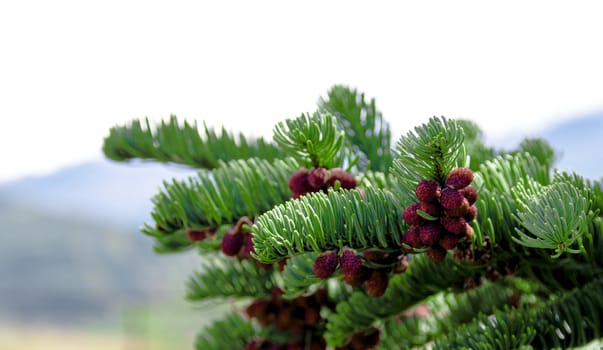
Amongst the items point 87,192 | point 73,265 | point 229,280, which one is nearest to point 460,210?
point 229,280

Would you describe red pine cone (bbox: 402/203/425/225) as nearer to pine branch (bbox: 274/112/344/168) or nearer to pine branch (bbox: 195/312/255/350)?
pine branch (bbox: 274/112/344/168)

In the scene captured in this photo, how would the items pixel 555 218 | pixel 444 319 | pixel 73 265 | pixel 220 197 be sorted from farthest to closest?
1. pixel 73 265
2. pixel 444 319
3. pixel 220 197
4. pixel 555 218

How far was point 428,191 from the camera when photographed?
309 mm

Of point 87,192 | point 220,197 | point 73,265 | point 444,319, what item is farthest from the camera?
point 87,192

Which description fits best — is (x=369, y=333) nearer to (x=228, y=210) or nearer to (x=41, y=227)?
(x=228, y=210)

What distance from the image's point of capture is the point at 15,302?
1694 cm

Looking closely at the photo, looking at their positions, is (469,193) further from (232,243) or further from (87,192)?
(87,192)

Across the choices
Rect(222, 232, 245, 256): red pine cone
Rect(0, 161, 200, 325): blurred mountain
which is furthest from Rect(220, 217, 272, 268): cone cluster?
Rect(0, 161, 200, 325): blurred mountain

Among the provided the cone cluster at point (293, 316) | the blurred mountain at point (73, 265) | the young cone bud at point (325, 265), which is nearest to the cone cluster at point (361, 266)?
the young cone bud at point (325, 265)

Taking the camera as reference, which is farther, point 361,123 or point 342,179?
point 361,123

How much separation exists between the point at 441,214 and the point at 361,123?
0.65 ft

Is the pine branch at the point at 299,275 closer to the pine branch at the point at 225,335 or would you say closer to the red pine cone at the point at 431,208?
the red pine cone at the point at 431,208

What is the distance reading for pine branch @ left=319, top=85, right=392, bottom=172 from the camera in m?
0.49

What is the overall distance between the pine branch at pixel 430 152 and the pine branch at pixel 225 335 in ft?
0.85
